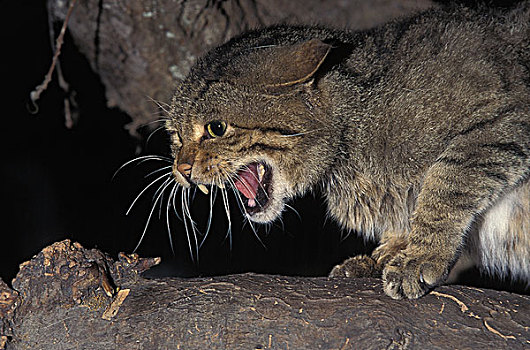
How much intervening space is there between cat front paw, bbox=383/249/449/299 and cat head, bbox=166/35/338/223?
0.41m

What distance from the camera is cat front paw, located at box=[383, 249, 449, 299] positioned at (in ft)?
5.37

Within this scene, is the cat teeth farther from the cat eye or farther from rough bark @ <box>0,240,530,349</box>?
rough bark @ <box>0,240,530,349</box>

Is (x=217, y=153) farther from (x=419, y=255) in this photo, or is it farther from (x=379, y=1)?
(x=379, y=1)

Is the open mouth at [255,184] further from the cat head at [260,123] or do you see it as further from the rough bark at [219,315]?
the rough bark at [219,315]

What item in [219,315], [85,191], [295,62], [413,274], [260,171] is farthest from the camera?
[85,191]

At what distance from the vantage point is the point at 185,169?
6.44 feet

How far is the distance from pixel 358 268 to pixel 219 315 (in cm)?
82

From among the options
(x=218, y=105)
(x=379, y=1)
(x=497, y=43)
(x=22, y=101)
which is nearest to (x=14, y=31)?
(x=22, y=101)

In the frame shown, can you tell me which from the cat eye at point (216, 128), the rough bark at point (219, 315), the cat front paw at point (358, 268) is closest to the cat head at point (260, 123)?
the cat eye at point (216, 128)

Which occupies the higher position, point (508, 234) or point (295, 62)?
point (295, 62)

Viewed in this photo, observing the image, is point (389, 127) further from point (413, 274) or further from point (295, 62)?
point (413, 274)

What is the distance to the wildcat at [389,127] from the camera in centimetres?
181

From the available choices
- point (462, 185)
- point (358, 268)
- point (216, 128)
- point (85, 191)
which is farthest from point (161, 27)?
point (462, 185)

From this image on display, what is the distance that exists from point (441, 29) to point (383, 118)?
387 millimetres
